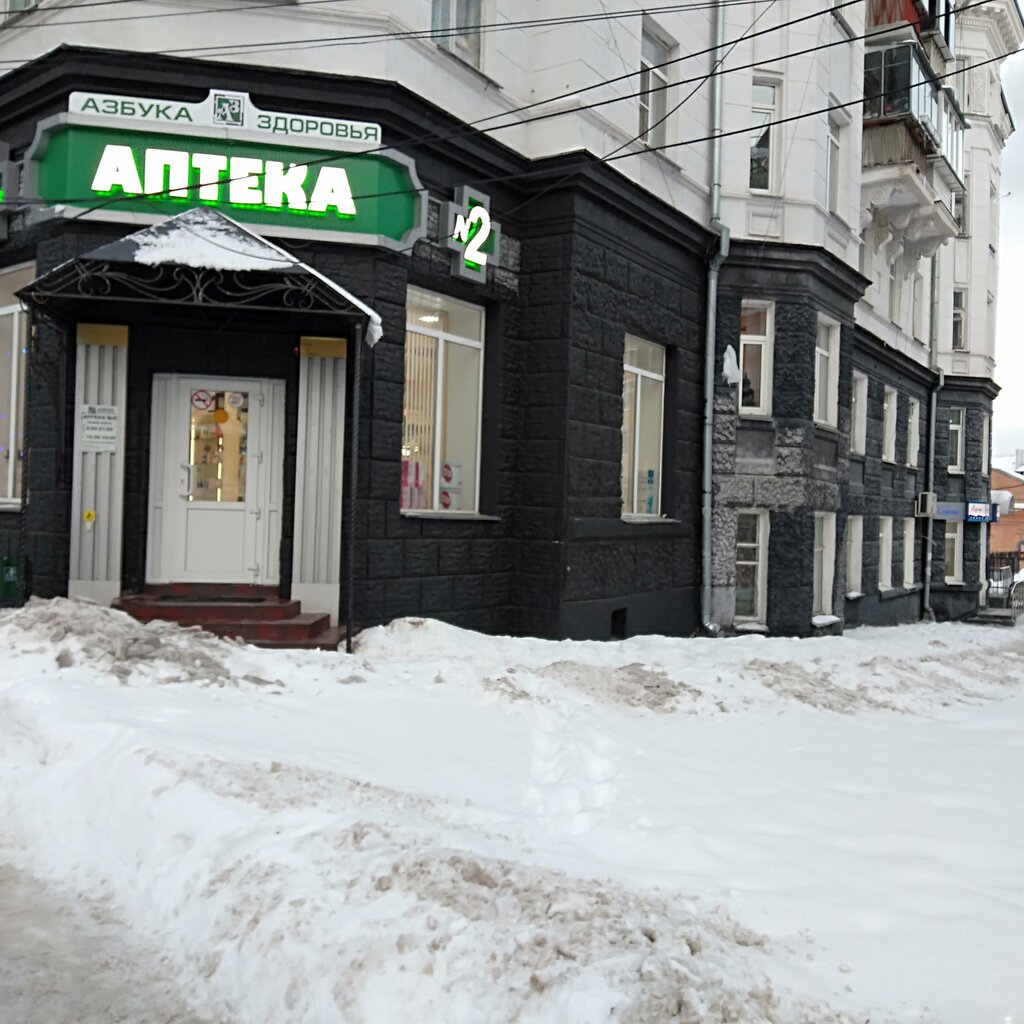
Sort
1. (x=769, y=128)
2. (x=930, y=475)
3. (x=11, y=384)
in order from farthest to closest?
(x=930, y=475) → (x=769, y=128) → (x=11, y=384)

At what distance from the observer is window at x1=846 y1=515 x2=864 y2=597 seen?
60.0 feet

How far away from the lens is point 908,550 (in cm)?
2180

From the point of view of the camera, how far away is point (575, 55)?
1032 centimetres

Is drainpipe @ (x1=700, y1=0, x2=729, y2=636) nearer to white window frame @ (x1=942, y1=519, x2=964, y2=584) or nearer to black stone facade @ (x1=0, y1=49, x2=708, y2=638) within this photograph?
black stone facade @ (x1=0, y1=49, x2=708, y2=638)

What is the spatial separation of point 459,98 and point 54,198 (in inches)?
156

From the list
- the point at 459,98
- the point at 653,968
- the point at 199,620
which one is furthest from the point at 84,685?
the point at 459,98

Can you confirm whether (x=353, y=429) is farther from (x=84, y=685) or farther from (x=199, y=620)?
(x=84, y=685)

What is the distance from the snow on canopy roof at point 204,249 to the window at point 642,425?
4.53 metres

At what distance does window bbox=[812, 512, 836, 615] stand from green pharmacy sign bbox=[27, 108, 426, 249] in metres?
8.96

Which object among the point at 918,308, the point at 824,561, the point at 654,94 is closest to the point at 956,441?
the point at 918,308

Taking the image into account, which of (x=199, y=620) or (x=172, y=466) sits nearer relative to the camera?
(x=199, y=620)

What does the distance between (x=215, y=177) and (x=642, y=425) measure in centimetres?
609

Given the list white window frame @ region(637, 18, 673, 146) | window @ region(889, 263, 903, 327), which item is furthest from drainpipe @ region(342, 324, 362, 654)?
window @ region(889, 263, 903, 327)

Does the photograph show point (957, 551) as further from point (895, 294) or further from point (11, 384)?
point (11, 384)
